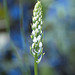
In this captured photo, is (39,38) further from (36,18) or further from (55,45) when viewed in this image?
(55,45)

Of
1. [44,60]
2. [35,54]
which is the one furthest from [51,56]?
[35,54]

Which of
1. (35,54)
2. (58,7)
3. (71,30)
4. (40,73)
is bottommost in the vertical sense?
(40,73)

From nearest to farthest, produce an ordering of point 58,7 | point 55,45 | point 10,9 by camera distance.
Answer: point 58,7 → point 55,45 → point 10,9

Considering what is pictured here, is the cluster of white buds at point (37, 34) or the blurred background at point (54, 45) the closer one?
the cluster of white buds at point (37, 34)

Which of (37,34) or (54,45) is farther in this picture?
(54,45)

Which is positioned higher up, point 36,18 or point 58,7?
point 58,7

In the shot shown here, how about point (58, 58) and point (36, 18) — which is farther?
point (58, 58)

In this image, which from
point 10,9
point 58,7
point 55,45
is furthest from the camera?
point 10,9

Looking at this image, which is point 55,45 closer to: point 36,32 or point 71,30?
point 71,30

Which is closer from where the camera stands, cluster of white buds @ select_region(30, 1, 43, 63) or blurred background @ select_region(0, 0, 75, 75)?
cluster of white buds @ select_region(30, 1, 43, 63)
